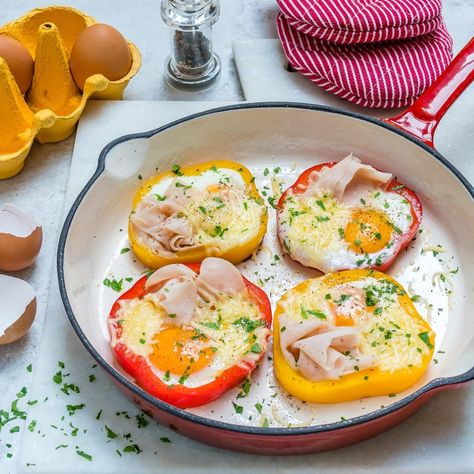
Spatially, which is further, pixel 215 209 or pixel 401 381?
pixel 215 209

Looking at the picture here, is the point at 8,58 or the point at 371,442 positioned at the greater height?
the point at 8,58

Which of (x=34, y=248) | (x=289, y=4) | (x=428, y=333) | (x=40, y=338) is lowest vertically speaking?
(x=40, y=338)

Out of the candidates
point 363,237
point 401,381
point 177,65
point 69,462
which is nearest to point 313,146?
point 363,237

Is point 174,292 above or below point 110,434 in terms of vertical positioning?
above

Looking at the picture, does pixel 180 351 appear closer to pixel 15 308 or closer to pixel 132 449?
pixel 132 449

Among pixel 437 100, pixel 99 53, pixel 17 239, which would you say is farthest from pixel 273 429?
pixel 99 53

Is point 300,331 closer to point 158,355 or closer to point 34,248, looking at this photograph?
point 158,355
